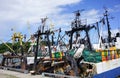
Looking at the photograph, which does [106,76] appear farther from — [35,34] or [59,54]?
[35,34]

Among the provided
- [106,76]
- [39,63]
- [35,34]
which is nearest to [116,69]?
[106,76]

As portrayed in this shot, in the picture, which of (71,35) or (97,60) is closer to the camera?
(97,60)

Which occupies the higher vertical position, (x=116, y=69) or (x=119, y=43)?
(x=119, y=43)

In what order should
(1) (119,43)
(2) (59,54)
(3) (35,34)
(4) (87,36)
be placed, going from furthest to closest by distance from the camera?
(1) (119,43) < (3) (35,34) < (2) (59,54) < (4) (87,36)

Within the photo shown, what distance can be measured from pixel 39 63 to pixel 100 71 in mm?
10474

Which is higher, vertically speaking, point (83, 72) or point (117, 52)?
point (117, 52)

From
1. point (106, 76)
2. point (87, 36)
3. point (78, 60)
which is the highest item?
point (87, 36)

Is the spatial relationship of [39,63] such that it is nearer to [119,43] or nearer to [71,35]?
[71,35]

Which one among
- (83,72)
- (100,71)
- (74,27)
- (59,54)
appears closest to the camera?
(100,71)

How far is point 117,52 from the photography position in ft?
84.8

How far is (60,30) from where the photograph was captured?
1245 inches

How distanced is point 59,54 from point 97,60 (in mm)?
8583

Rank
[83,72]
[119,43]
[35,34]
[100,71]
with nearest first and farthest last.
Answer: [100,71] → [83,72] → [35,34] → [119,43]

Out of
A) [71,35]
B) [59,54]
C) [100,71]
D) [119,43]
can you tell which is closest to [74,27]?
[71,35]
